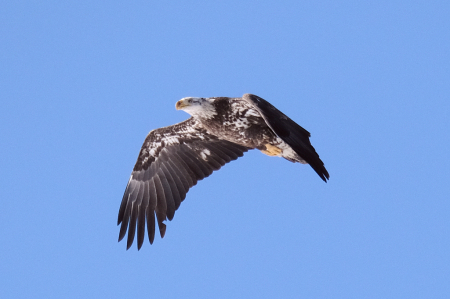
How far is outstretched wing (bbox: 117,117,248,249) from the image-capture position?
16.2m

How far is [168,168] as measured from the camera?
16.8m

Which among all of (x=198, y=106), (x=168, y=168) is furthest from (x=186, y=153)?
(x=198, y=106)

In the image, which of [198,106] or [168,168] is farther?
[168,168]

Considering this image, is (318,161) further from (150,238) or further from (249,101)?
(150,238)

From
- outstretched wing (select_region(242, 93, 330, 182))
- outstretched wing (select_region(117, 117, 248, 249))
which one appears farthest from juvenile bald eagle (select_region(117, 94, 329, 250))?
outstretched wing (select_region(242, 93, 330, 182))

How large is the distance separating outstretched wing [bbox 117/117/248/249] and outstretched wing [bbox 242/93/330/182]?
335 cm

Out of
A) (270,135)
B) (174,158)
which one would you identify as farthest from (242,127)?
(174,158)

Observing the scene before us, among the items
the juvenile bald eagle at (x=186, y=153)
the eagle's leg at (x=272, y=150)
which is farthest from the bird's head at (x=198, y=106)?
the eagle's leg at (x=272, y=150)

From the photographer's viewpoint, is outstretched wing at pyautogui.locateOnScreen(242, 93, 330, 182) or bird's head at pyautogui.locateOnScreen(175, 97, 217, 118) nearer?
outstretched wing at pyautogui.locateOnScreen(242, 93, 330, 182)

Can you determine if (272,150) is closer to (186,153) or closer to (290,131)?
(290,131)

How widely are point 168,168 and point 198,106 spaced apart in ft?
8.69

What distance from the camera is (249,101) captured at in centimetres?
1318

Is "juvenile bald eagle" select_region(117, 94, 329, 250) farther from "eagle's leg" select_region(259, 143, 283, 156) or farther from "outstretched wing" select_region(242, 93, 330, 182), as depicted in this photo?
"outstretched wing" select_region(242, 93, 330, 182)

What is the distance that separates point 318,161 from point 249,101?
1.91 metres
